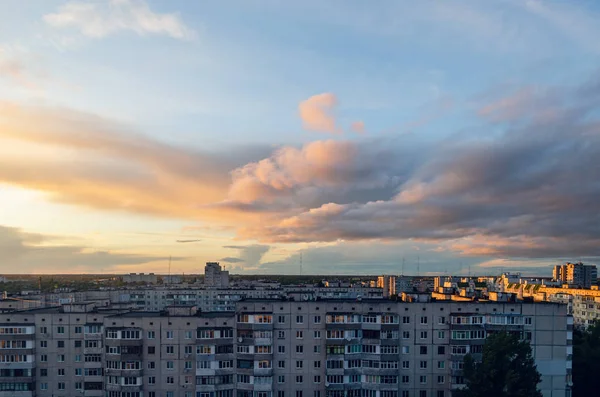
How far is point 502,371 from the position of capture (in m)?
69.4

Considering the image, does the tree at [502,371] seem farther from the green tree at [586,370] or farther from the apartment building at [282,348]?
the green tree at [586,370]

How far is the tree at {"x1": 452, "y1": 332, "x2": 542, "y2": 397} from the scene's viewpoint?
6850 cm

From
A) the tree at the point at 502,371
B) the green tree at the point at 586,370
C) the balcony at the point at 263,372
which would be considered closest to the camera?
the tree at the point at 502,371

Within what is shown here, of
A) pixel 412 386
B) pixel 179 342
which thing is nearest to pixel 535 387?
pixel 412 386

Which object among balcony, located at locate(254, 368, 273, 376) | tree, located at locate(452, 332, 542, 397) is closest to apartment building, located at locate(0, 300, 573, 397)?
balcony, located at locate(254, 368, 273, 376)

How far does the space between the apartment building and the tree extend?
4784 mm

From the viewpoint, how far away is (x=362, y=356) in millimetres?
75750

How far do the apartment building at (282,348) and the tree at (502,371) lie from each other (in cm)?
478

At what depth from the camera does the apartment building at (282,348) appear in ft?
244

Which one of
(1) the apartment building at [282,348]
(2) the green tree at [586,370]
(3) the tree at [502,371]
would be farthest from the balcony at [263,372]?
(2) the green tree at [586,370]

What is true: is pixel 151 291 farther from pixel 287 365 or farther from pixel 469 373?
pixel 469 373

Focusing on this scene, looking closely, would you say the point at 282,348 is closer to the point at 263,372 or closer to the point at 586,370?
the point at 263,372

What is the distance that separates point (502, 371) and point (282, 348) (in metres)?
29.4

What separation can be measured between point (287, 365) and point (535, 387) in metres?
33.0
